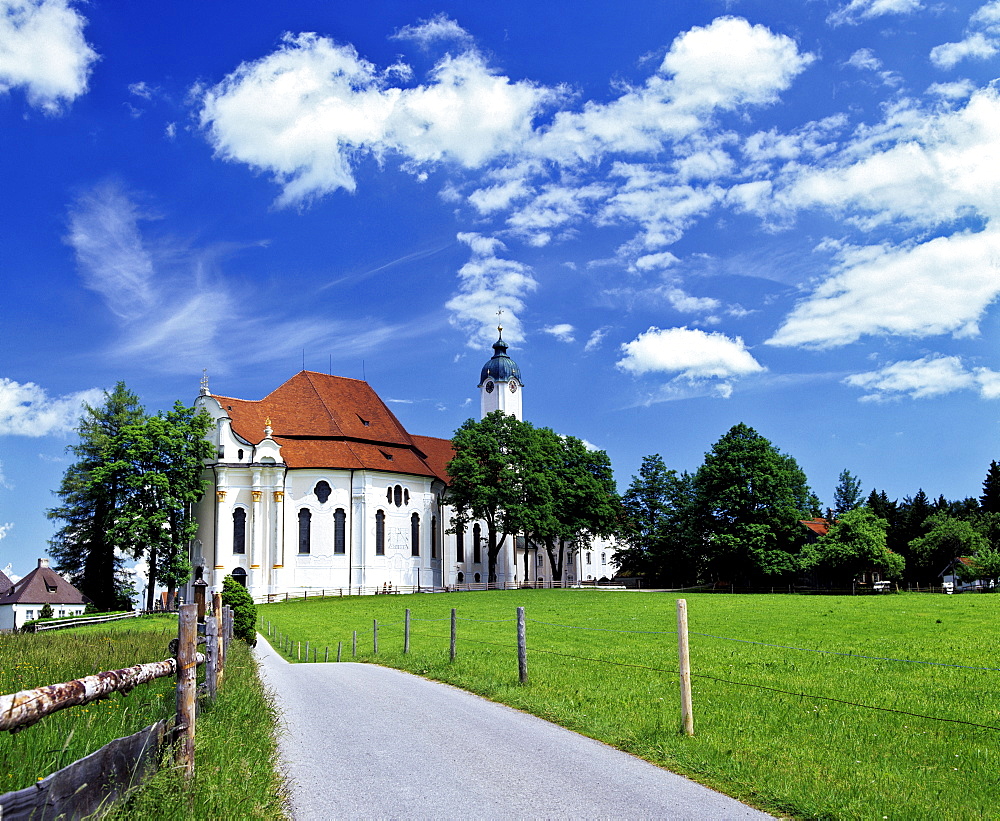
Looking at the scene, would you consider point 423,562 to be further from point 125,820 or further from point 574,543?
point 125,820

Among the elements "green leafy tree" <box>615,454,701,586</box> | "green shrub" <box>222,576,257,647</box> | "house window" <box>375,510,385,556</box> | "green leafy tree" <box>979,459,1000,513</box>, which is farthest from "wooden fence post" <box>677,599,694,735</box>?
"green leafy tree" <box>979,459,1000,513</box>

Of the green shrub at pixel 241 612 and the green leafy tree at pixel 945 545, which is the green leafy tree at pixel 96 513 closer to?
the green shrub at pixel 241 612

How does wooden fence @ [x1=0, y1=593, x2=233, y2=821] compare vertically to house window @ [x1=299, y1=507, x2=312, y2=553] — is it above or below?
below

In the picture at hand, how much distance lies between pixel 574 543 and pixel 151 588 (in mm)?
33966

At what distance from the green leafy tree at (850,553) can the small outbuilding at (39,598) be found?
46890 millimetres

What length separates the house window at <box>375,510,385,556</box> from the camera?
6462 centimetres

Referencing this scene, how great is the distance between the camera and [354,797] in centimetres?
724

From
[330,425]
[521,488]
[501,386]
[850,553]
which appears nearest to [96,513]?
[330,425]

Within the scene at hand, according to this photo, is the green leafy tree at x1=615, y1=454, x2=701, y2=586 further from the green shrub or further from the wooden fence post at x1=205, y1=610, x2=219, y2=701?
the wooden fence post at x1=205, y1=610, x2=219, y2=701

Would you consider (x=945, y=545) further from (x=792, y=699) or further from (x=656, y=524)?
(x=792, y=699)

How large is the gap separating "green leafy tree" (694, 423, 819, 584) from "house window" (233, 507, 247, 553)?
31947 millimetres

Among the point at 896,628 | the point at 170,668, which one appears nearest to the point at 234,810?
the point at 170,668

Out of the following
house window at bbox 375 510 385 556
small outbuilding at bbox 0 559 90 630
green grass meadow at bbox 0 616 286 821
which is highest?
house window at bbox 375 510 385 556

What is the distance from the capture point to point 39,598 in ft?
175
